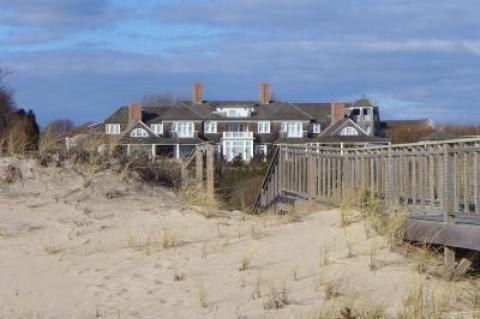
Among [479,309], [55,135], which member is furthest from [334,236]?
[55,135]

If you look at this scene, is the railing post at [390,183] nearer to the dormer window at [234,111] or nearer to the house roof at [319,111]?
the dormer window at [234,111]

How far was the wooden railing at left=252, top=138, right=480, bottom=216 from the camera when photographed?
480 inches

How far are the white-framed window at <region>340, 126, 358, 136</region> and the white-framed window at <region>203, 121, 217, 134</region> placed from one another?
1554 cm

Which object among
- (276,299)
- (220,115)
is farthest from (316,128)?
(276,299)

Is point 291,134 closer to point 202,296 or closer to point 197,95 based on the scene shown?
point 197,95

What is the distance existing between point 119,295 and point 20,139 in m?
9.05

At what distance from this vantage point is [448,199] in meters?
12.2

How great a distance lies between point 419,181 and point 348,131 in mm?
94720

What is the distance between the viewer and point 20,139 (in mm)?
19688

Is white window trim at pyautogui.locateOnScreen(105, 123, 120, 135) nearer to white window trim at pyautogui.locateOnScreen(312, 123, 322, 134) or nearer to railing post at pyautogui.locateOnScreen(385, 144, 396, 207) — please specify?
railing post at pyautogui.locateOnScreen(385, 144, 396, 207)

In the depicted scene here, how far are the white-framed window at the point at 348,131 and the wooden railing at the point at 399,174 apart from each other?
86311mm

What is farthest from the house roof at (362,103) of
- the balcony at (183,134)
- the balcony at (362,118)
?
the balcony at (183,134)

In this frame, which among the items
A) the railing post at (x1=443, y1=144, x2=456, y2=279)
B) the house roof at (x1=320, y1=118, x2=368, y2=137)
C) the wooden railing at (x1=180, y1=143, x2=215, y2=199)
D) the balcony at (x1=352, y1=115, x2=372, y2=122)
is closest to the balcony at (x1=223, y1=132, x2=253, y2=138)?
the house roof at (x1=320, y1=118, x2=368, y2=137)

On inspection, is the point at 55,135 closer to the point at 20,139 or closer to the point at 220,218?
the point at 20,139
